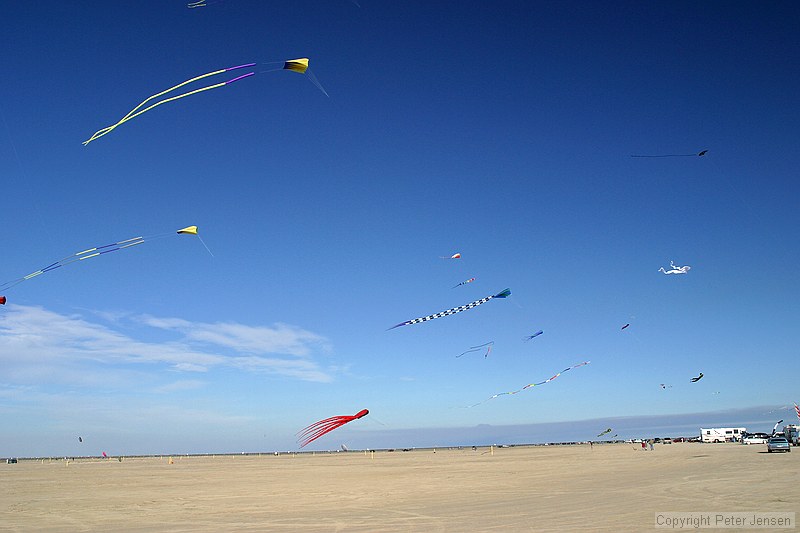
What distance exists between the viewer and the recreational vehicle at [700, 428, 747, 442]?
330 feet

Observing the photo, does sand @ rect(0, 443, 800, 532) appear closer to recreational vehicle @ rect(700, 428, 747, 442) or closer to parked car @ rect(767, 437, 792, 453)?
parked car @ rect(767, 437, 792, 453)

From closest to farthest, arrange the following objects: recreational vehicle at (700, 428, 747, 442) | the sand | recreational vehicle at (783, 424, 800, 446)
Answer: the sand → recreational vehicle at (783, 424, 800, 446) → recreational vehicle at (700, 428, 747, 442)

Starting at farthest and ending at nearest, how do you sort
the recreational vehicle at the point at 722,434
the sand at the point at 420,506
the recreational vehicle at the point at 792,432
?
the recreational vehicle at the point at 722,434 → the recreational vehicle at the point at 792,432 → the sand at the point at 420,506

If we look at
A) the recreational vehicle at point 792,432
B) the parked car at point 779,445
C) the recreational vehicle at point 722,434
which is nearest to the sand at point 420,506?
the parked car at point 779,445

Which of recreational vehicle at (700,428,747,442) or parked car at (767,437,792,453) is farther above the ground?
parked car at (767,437,792,453)

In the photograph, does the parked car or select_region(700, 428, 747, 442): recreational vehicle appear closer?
the parked car

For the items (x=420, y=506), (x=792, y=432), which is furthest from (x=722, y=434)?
(x=420, y=506)

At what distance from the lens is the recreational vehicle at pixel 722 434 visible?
100688mm

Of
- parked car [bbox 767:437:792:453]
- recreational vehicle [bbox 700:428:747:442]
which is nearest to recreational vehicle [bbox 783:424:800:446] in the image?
parked car [bbox 767:437:792:453]

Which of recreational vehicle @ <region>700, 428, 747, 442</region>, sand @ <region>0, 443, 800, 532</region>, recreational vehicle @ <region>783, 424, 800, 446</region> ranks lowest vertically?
recreational vehicle @ <region>700, 428, 747, 442</region>

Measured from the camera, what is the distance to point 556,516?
46.0ft

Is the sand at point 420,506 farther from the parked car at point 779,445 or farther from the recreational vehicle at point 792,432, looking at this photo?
the recreational vehicle at point 792,432

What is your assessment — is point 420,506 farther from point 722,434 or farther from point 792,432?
point 722,434

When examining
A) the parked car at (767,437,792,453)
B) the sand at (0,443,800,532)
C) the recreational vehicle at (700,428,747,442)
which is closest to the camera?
the sand at (0,443,800,532)
